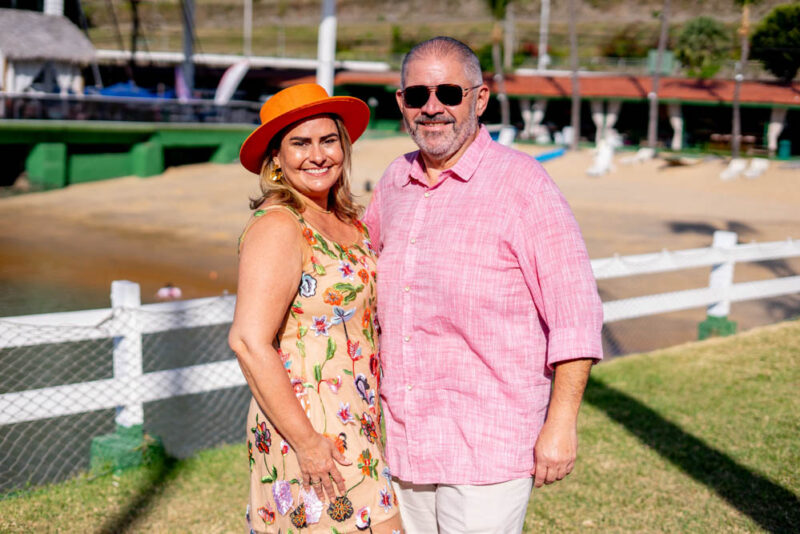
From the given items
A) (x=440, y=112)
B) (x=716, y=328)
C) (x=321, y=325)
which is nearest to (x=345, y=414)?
(x=321, y=325)

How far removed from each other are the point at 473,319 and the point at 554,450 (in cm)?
46

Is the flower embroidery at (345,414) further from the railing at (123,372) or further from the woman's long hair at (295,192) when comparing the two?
the railing at (123,372)

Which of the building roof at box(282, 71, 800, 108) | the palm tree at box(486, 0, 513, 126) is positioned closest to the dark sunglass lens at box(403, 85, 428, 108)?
the building roof at box(282, 71, 800, 108)

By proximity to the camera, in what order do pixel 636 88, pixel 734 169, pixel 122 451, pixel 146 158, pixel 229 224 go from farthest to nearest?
pixel 636 88
pixel 734 169
pixel 146 158
pixel 229 224
pixel 122 451

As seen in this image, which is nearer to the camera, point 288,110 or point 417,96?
point 288,110

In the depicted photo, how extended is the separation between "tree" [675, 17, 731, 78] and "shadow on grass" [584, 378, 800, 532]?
1927 inches

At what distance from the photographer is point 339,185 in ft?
9.56

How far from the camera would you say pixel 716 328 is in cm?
828

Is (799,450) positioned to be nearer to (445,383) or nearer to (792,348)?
(792,348)

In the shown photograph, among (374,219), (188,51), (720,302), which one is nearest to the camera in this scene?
(374,219)

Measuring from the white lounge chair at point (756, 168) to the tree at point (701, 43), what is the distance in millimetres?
23489

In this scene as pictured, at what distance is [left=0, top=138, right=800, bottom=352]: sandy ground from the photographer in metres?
13.2

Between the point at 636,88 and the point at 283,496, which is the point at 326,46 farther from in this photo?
the point at 636,88

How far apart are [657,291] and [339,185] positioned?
32.3 ft
